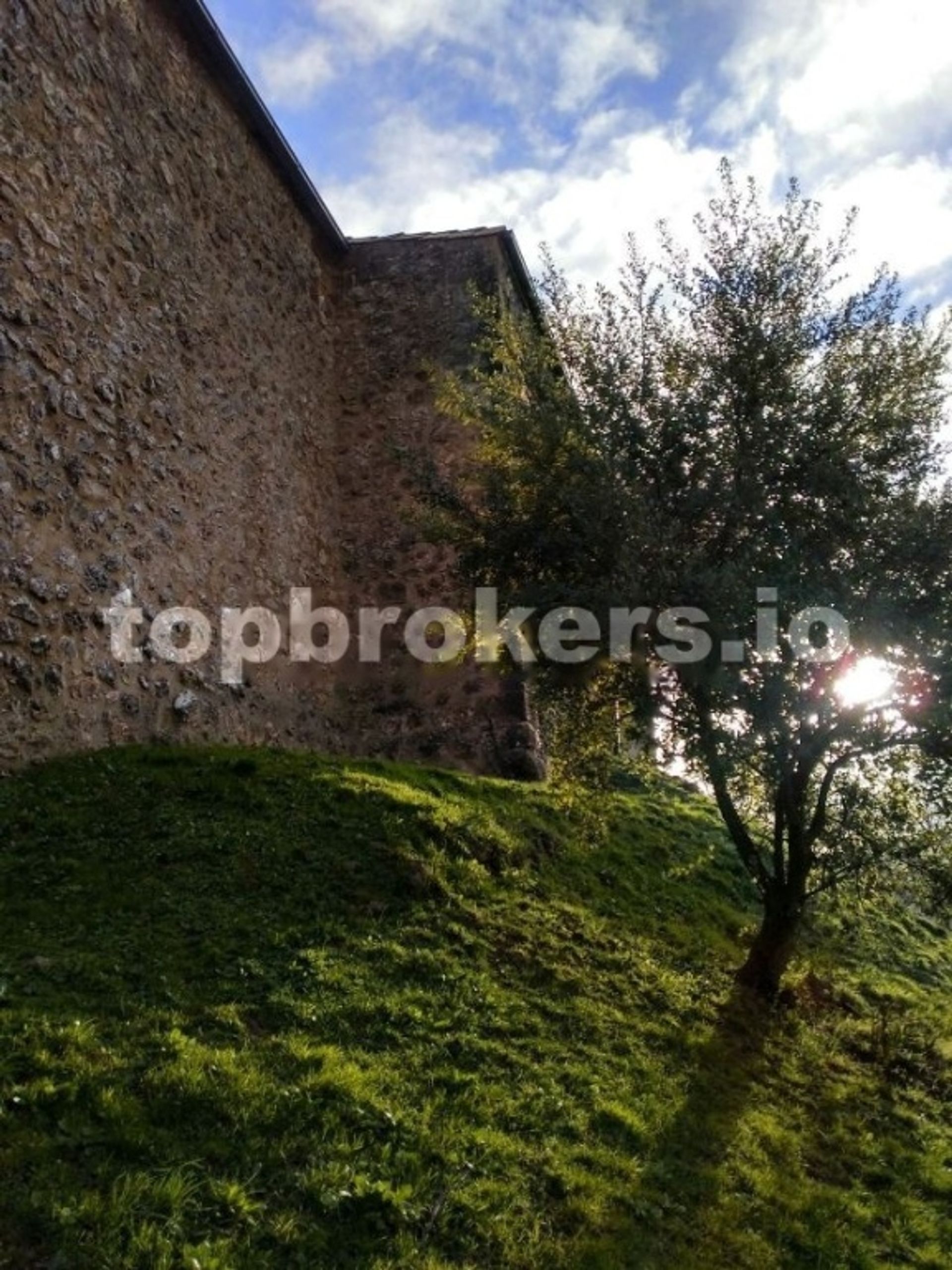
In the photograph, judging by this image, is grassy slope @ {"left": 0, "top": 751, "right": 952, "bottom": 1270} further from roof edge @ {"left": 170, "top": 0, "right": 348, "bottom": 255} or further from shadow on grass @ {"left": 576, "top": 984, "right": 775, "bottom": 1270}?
roof edge @ {"left": 170, "top": 0, "right": 348, "bottom": 255}

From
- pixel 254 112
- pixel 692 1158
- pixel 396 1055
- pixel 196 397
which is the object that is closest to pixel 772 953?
pixel 692 1158

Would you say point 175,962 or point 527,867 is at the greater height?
point 527,867

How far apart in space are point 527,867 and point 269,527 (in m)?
5.06

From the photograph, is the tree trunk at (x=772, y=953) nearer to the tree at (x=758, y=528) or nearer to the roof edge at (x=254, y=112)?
the tree at (x=758, y=528)

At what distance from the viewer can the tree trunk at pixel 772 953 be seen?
277 inches

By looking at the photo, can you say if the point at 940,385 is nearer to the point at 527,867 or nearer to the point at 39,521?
the point at 527,867

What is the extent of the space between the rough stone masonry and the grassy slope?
138 centimetres

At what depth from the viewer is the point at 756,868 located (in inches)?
282

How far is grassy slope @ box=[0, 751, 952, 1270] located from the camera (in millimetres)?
3289

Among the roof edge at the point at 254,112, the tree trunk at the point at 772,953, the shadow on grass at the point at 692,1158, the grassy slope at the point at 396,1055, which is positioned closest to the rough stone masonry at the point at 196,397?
the roof edge at the point at 254,112

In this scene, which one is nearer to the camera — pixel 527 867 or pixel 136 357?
pixel 527 867

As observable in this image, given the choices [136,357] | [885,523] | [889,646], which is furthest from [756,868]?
[136,357]

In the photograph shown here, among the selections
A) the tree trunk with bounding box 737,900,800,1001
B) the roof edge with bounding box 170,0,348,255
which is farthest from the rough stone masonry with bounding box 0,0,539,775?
the tree trunk with bounding box 737,900,800,1001

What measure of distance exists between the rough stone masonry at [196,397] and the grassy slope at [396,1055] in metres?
1.38
